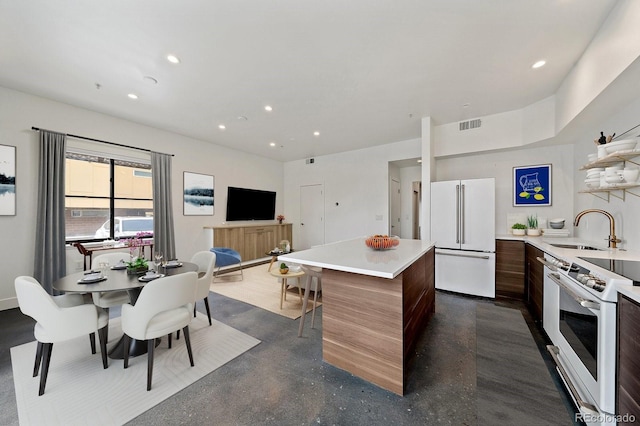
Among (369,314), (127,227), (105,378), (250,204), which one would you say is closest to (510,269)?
(369,314)

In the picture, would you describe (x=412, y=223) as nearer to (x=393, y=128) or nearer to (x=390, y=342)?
(x=393, y=128)

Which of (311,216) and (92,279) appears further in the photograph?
(311,216)

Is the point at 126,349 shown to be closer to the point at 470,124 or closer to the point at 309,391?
the point at 309,391

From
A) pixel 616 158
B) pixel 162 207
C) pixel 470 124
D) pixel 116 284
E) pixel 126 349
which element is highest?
pixel 470 124

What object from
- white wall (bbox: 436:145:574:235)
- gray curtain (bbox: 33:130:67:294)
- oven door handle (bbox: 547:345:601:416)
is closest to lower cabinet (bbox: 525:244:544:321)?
oven door handle (bbox: 547:345:601:416)

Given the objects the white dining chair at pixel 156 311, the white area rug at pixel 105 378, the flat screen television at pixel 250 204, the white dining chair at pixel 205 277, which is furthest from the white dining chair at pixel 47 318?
the flat screen television at pixel 250 204

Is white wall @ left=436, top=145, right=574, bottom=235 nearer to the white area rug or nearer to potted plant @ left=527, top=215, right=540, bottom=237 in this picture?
potted plant @ left=527, top=215, right=540, bottom=237

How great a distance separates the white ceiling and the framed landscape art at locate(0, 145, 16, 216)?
21.2 inches

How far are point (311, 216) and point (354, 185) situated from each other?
166cm

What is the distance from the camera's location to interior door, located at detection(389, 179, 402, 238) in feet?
19.1

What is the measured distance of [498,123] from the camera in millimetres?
3951

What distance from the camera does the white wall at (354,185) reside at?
225 inches

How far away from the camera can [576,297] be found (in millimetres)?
1563

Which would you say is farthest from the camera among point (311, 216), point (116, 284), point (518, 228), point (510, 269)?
point (311, 216)
